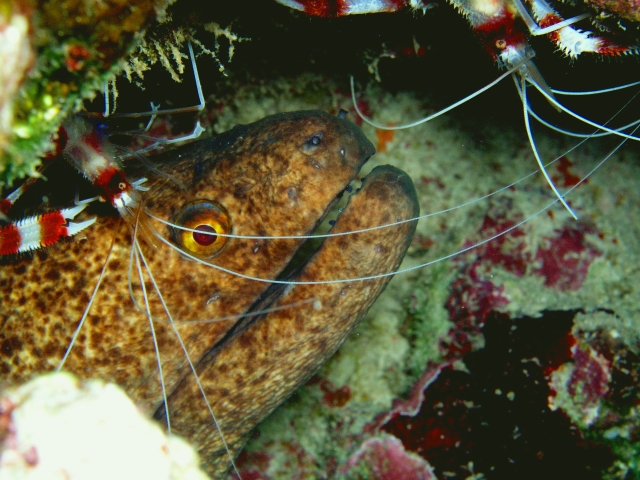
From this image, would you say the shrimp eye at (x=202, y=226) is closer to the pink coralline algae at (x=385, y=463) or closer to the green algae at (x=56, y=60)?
the green algae at (x=56, y=60)

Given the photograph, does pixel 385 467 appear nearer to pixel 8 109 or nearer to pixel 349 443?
pixel 349 443

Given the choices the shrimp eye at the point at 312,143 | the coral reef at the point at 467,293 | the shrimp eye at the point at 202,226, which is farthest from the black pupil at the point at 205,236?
the coral reef at the point at 467,293

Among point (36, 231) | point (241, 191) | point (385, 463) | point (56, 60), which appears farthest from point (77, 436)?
point (385, 463)

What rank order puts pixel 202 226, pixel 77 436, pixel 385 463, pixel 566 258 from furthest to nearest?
pixel 566 258, pixel 385 463, pixel 202 226, pixel 77 436

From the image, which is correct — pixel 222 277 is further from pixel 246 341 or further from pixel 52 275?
pixel 52 275

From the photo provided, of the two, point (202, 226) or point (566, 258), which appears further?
point (566, 258)

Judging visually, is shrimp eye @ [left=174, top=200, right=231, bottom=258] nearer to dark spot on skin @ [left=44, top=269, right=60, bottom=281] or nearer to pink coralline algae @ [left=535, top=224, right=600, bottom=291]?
dark spot on skin @ [left=44, top=269, right=60, bottom=281]
